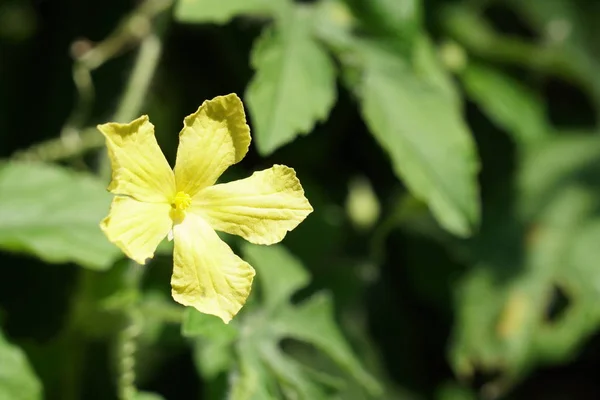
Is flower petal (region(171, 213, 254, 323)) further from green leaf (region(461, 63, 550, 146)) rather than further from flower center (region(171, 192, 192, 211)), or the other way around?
green leaf (region(461, 63, 550, 146))

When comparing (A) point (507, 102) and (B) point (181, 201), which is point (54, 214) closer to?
(B) point (181, 201)

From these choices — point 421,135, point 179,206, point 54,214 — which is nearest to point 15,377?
point 54,214

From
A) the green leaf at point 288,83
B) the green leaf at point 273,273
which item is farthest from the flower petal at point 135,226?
the green leaf at point 273,273

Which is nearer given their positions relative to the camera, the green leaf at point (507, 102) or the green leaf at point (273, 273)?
the green leaf at point (273, 273)

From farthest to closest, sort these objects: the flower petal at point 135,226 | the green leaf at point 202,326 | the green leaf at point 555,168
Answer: the green leaf at point 555,168 < the green leaf at point 202,326 < the flower petal at point 135,226

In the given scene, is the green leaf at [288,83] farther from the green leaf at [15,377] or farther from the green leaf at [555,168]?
the green leaf at [555,168]

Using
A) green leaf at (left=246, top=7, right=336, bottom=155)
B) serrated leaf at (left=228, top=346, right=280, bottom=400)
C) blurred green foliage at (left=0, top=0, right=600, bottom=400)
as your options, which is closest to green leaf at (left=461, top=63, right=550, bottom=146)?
blurred green foliage at (left=0, top=0, right=600, bottom=400)

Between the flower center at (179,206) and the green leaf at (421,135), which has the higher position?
A: the flower center at (179,206)

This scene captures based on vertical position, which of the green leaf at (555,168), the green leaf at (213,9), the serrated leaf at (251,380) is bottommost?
the green leaf at (555,168)
